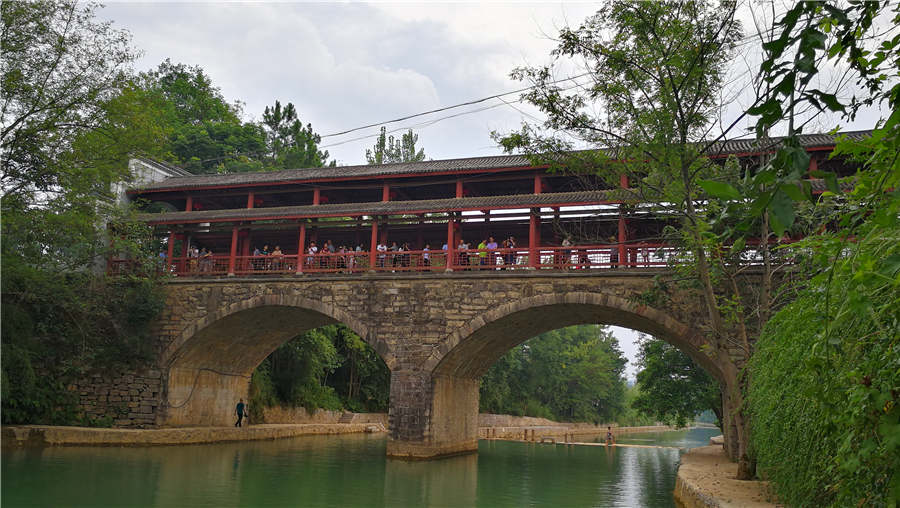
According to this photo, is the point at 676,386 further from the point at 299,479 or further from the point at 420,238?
the point at 299,479

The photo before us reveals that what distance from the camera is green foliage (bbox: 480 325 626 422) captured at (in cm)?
3434

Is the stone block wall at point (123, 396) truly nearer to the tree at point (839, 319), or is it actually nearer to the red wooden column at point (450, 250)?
the red wooden column at point (450, 250)

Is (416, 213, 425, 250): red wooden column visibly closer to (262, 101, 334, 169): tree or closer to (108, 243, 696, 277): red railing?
(108, 243, 696, 277): red railing

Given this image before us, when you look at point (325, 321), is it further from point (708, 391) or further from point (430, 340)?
point (708, 391)

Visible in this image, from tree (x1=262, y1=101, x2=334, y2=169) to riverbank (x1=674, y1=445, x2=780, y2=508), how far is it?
19.9 metres

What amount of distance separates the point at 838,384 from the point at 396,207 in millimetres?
11922

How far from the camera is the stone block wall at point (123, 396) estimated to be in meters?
14.9

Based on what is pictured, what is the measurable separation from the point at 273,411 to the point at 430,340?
9498 mm

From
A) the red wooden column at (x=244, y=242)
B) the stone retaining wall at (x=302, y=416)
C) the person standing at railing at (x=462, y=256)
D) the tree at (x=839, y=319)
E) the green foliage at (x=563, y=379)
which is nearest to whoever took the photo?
the tree at (x=839, y=319)

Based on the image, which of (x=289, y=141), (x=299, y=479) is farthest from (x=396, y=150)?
(x=299, y=479)

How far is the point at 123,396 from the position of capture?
49.5 feet

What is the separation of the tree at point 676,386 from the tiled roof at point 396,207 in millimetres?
5877

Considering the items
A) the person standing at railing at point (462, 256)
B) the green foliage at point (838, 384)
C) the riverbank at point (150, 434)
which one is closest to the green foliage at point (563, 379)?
the riverbank at point (150, 434)

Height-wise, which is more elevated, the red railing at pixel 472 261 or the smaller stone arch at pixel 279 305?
the red railing at pixel 472 261
